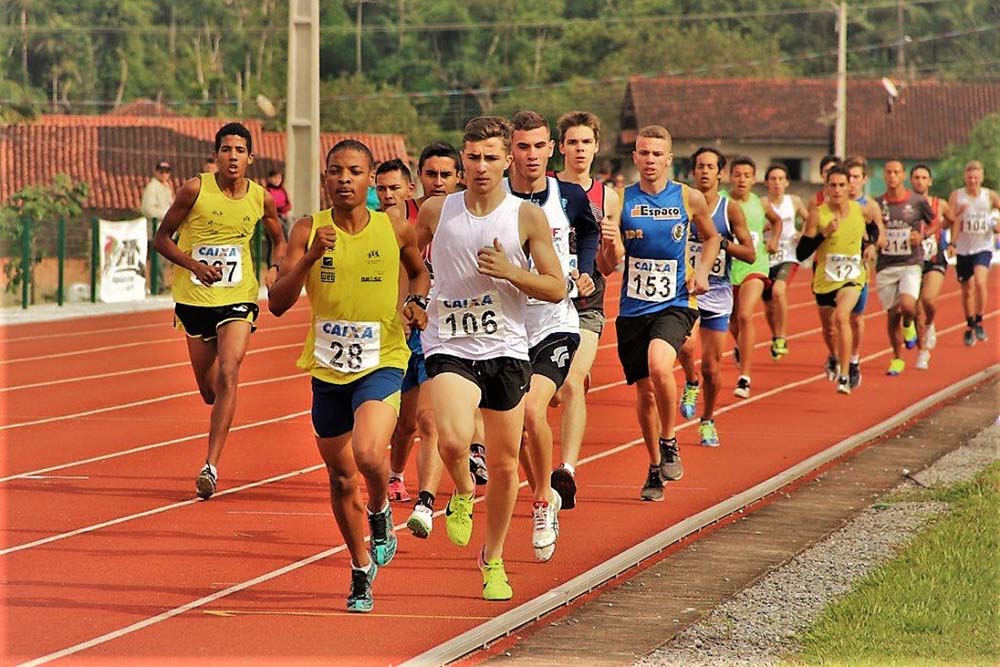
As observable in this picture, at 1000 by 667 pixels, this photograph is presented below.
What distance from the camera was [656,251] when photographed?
11719 mm

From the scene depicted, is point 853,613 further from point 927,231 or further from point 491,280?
point 927,231

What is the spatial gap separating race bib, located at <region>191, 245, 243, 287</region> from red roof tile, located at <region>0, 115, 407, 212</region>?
4944 cm

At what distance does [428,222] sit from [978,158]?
53374 mm

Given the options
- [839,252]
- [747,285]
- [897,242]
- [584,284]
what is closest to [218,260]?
[584,284]

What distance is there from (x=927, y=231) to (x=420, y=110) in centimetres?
5808

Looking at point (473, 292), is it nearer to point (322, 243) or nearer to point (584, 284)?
point (322, 243)

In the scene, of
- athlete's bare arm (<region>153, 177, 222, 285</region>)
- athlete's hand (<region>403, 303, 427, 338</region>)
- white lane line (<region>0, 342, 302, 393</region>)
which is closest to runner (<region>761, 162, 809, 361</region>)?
white lane line (<region>0, 342, 302, 393</region>)

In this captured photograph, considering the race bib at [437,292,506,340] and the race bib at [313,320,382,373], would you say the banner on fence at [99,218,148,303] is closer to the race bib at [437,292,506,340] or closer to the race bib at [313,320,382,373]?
the race bib at [313,320,382,373]

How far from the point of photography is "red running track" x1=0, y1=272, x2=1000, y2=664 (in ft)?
25.8

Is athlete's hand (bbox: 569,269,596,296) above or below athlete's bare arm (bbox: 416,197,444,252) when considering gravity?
below

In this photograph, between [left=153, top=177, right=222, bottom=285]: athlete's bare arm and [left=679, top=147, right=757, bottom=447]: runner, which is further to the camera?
[left=679, top=147, right=757, bottom=447]: runner

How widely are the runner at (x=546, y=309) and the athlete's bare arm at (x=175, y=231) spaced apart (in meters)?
2.49

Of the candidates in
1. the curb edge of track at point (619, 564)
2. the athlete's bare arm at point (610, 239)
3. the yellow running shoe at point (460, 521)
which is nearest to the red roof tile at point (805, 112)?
the curb edge of track at point (619, 564)

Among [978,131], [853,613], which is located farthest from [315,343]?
[978,131]
